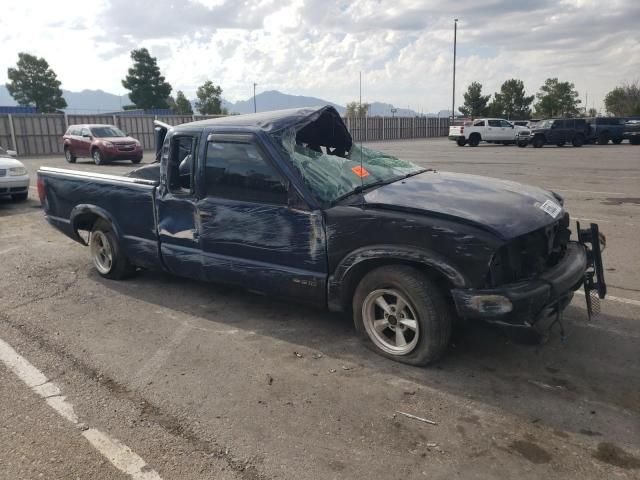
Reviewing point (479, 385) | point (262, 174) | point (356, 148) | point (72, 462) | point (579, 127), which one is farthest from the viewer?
point (579, 127)

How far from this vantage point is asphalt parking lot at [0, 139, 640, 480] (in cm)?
262

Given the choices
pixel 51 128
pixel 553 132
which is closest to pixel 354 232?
pixel 553 132

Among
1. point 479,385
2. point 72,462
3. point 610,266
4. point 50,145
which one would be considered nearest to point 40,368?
point 72,462

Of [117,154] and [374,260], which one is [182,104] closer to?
[117,154]

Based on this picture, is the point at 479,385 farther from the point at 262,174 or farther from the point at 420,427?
the point at 262,174

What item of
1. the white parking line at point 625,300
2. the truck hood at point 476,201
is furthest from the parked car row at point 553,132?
the truck hood at point 476,201

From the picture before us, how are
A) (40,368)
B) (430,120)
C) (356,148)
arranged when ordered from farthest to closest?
(430,120) < (356,148) < (40,368)

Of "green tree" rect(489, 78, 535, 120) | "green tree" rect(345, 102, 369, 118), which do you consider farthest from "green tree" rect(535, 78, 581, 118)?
"green tree" rect(345, 102, 369, 118)

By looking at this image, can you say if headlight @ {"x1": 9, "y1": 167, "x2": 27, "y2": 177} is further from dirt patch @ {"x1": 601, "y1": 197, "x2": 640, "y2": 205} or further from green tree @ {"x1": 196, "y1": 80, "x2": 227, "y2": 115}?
green tree @ {"x1": 196, "y1": 80, "x2": 227, "y2": 115}

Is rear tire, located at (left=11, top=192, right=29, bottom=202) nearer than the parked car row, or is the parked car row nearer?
rear tire, located at (left=11, top=192, right=29, bottom=202)

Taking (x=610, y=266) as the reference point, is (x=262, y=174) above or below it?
above

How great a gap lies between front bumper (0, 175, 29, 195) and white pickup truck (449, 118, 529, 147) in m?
26.1

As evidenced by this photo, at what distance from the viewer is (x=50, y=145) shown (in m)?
30.0

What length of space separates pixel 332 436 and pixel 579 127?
101ft
